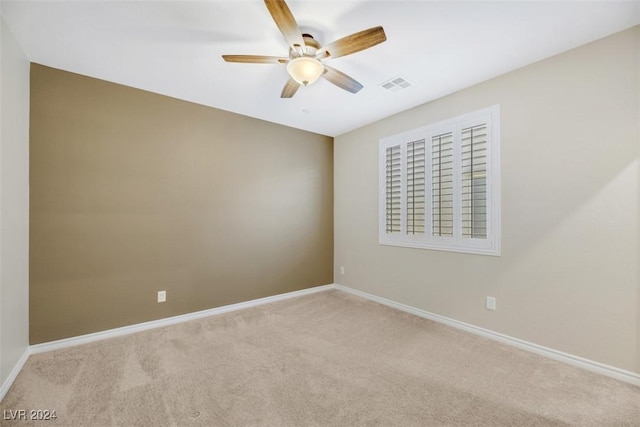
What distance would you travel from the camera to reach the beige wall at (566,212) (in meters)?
2.07

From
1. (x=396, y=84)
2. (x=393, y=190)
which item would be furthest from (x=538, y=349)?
(x=396, y=84)

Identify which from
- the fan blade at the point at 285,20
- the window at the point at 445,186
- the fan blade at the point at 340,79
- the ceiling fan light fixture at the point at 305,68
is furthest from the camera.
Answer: the window at the point at 445,186

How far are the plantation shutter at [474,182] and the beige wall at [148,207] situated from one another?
2341 mm

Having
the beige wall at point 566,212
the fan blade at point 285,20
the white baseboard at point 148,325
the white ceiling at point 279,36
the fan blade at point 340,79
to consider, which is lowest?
the white baseboard at point 148,325

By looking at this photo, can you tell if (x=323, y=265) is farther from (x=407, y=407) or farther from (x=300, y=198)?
(x=407, y=407)

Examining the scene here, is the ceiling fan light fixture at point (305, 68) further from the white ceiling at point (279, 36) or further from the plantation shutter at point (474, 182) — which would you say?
the plantation shutter at point (474, 182)

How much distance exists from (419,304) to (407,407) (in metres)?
1.76

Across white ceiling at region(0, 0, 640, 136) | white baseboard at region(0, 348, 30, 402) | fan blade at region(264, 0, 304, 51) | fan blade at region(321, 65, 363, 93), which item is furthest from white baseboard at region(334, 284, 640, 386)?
white baseboard at region(0, 348, 30, 402)

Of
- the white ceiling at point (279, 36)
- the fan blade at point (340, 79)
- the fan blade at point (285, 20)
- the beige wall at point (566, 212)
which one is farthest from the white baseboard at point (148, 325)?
the fan blade at point (285, 20)

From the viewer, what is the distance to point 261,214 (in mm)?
3912

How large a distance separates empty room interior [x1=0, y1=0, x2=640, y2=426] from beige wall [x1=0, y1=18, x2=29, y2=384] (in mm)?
28

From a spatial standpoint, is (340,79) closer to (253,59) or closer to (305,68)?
(305,68)

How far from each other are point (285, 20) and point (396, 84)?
162 centimetres

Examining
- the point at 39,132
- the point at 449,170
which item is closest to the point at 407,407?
the point at 449,170
